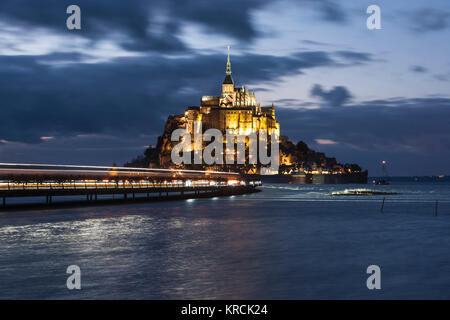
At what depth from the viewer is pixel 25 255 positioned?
32.4 metres

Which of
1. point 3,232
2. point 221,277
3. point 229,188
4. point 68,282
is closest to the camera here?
point 68,282

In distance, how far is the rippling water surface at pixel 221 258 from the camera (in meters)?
23.1

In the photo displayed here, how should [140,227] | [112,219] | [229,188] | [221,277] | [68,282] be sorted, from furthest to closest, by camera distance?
[229,188]
[112,219]
[140,227]
[221,277]
[68,282]

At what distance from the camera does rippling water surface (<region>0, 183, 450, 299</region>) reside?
909 inches

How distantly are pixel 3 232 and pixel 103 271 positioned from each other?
21.8 meters

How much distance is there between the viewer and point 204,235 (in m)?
45.5

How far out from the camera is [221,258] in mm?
32594
